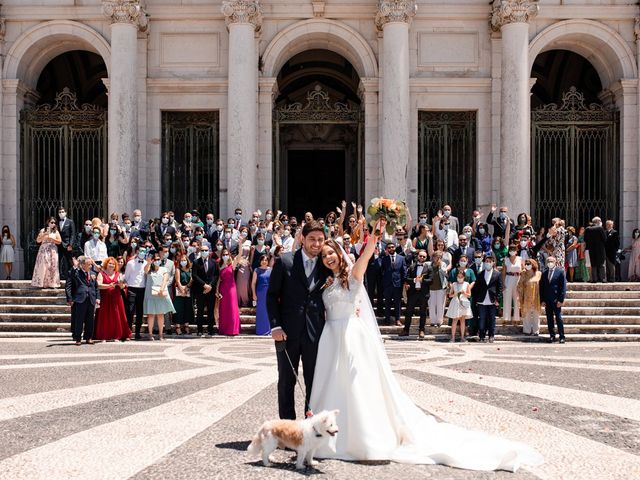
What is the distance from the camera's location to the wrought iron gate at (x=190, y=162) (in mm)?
24219

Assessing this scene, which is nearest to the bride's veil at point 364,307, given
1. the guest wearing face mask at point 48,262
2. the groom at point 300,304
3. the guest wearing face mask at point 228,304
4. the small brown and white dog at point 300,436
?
the groom at point 300,304

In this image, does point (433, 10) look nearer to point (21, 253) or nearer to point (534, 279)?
point (534, 279)

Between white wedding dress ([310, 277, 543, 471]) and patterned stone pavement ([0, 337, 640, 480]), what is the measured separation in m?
0.16

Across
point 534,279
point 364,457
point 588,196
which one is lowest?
point 364,457

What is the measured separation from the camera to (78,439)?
22.8ft

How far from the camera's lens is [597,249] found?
20609 mm

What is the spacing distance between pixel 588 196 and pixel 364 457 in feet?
65.3

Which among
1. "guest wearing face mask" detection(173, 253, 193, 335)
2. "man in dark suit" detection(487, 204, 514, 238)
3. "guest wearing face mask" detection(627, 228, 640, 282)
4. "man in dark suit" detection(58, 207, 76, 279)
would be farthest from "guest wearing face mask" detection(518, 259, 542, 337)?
"man in dark suit" detection(58, 207, 76, 279)

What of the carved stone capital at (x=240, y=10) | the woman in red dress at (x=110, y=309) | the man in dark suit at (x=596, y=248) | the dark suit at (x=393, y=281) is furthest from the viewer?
the carved stone capital at (x=240, y=10)

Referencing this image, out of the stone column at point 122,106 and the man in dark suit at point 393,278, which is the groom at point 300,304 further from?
the stone column at point 122,106

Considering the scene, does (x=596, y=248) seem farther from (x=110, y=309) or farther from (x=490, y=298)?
(x=110, y=309)

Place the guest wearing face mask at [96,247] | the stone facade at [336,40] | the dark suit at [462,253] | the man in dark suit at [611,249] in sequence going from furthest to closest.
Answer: the stone facade at [336,40]
the man in dark suit at [611,249]
the guest wearing face mask at [96,247]
the dark suit at [462,253]

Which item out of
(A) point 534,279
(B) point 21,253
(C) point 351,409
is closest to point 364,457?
(C) point 351,409

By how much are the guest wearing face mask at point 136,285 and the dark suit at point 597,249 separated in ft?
35.3
